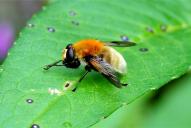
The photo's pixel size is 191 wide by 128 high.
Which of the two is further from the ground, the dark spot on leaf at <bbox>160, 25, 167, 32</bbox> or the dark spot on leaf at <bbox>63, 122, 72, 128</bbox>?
the dark spot on leaf at <bbox>160, 25, 167, 32</bbox>

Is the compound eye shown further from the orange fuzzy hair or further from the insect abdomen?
the insect abdomen

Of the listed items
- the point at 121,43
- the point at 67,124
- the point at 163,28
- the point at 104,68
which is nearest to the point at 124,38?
the point at 121,43

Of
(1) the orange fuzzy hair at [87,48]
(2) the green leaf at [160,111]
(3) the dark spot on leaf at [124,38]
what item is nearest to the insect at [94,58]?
(1) the orange fuzzy hair at [87,48]

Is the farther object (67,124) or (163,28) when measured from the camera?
(163,28)

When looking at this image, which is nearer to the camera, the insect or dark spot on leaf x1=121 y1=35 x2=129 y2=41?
the insect

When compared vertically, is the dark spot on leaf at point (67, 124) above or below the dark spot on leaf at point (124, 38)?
below

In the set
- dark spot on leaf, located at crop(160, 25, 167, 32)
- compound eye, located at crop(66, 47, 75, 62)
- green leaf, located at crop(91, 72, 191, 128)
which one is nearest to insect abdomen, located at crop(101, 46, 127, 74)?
compound eye, located at crop(66, 47, 75, 62)

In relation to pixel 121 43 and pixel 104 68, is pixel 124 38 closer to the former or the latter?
pixel 121 43

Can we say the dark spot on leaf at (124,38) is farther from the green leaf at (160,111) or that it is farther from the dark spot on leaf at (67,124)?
the green leaf at (160,111)
